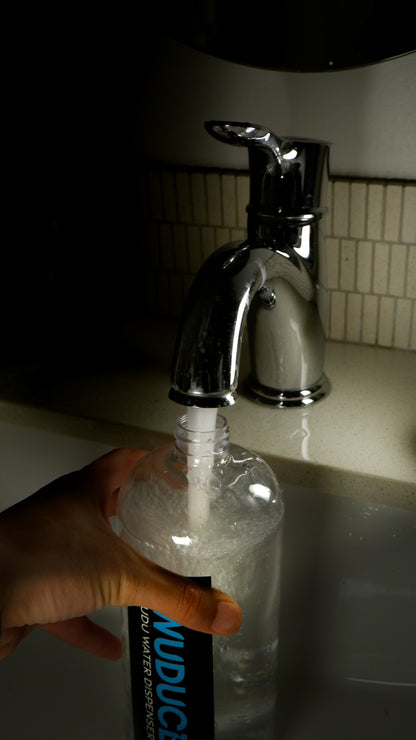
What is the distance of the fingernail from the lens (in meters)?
0.44

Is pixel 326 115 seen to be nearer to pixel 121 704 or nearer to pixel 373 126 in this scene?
pixel 373 126

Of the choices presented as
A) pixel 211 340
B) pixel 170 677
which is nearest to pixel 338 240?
pixel 211 340

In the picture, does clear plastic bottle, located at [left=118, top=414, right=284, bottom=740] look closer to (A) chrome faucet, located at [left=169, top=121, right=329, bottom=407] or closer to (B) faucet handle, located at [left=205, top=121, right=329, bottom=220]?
(A) chrome faucet, located at [left=169, top=121, right=329, bottom=407]

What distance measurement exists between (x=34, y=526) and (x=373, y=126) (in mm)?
412

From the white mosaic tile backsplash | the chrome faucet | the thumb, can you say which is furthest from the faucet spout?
the white mosaic tile backsplash

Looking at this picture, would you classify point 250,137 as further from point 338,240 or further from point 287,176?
point 338,240

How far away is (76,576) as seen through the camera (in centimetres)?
45

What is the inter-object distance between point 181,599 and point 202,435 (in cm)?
9

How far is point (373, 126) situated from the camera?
64 cm

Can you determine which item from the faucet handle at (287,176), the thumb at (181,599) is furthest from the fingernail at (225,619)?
the faucet handle at (287,176)

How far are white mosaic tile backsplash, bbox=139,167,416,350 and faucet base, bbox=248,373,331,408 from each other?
10 centimetres

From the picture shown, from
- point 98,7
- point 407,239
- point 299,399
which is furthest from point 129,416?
point 98,7

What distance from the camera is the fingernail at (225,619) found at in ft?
1.44

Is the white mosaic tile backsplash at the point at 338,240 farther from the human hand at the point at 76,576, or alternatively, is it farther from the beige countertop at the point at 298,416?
the human hand at the point at 76,576
